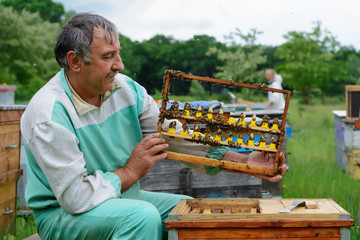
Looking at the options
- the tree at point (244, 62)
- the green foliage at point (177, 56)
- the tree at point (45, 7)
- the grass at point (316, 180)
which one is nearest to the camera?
the grass at point (316, 180)

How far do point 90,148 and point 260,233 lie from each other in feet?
3.05

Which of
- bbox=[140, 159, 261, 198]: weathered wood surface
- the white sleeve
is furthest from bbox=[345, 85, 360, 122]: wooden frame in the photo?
the white sleeve

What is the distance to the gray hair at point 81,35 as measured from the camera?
2328 mm

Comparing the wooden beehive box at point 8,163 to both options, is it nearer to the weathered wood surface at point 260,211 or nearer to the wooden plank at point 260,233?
the weathered wood surface at point 260,211

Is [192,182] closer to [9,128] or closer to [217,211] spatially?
[9,128]

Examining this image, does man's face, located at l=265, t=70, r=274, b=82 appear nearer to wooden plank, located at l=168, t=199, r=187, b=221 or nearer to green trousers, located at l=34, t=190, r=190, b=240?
wooden plank, located at l=168, t=199, r=187, b=221

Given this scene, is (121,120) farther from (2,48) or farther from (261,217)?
(2,48)

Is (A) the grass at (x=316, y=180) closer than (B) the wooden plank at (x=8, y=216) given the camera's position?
No

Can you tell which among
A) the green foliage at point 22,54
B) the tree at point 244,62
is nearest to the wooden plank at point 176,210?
the tree at point 244,62

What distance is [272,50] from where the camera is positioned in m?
31.0

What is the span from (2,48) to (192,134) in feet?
104

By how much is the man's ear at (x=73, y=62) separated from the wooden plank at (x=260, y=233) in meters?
0.94

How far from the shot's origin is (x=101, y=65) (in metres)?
2.34

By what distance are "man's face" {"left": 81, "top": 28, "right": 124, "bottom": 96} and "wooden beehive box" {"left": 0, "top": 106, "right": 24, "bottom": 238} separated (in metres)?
2.00
